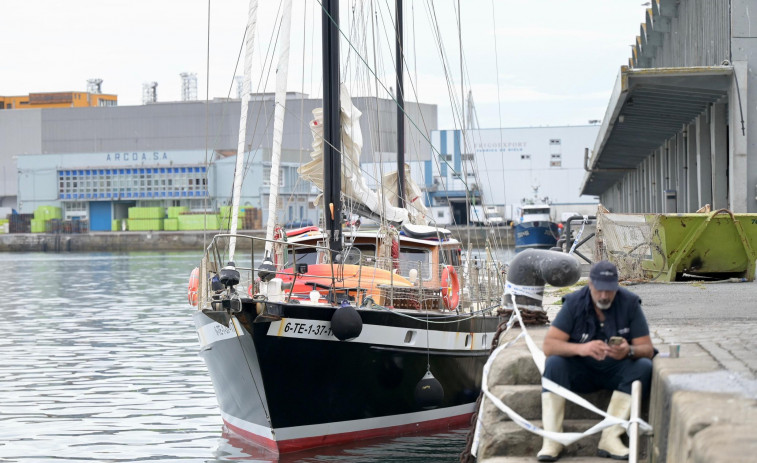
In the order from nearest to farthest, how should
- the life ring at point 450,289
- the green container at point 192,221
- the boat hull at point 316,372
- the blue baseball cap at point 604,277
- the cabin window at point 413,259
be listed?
the blue baseball cap at point 604,277, the boat hull at point 316,372, the life ring at point 450,289, the cabin window at point 413,259, the green container at point 192,221

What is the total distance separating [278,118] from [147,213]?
97416mm

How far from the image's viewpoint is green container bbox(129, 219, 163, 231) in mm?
109812

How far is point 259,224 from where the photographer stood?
105750 millimetres

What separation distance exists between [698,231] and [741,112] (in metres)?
4.49

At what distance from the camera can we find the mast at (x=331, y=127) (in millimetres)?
15984

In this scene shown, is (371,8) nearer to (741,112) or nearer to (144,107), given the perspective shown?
(741,112)

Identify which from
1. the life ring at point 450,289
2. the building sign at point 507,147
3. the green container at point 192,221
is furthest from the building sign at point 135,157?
the life ring at point 450,289

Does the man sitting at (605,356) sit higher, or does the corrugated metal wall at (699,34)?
the corrugated metal wall at (699,34)

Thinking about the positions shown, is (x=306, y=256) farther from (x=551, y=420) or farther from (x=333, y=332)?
(x=551, y=420)

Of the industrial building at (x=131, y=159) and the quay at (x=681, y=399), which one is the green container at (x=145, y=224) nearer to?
the industrial building at (x=131, y=159)

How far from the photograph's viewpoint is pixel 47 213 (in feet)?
367

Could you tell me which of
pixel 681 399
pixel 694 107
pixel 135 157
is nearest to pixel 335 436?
pixel 681 399

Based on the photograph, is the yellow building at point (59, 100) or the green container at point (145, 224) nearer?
the green container at point (145, 224)

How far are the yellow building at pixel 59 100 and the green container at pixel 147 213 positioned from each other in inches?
1423
